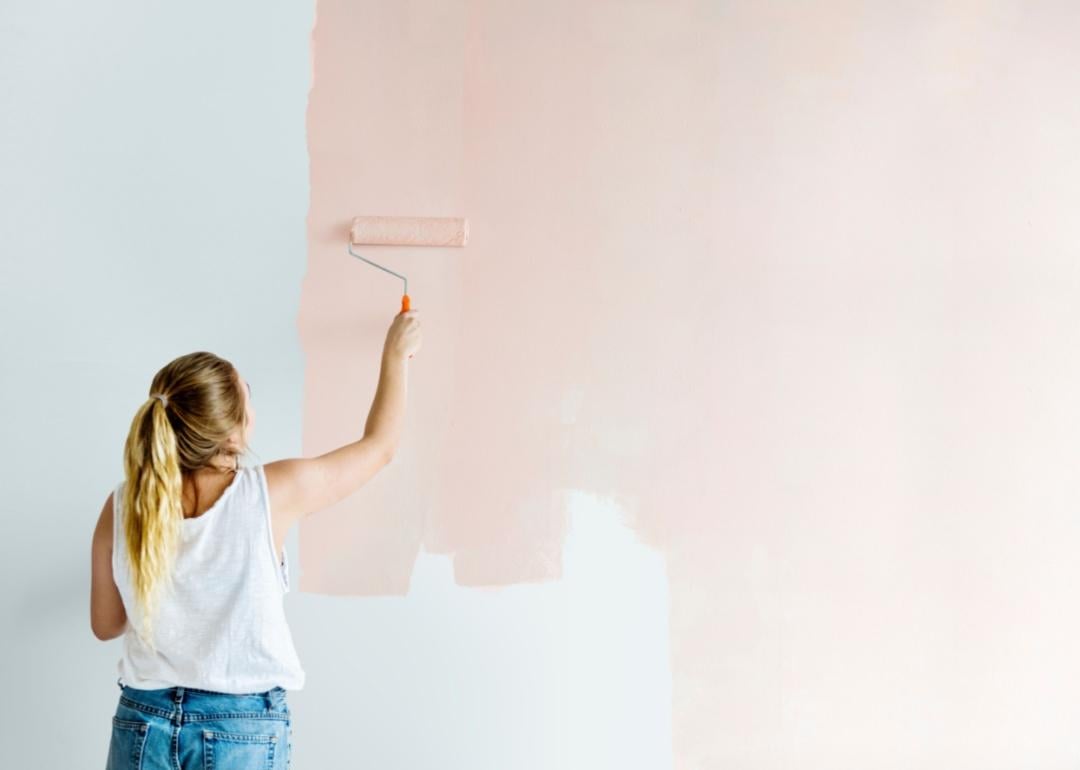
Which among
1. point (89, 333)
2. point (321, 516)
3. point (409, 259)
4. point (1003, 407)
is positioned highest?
point (409, 259)

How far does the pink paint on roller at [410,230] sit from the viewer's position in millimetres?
1669

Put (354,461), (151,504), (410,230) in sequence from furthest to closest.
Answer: (410,230) < (354,461) < (151,504)

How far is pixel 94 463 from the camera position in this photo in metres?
1.71

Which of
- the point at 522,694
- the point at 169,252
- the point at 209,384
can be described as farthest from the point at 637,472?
the point at 169,252

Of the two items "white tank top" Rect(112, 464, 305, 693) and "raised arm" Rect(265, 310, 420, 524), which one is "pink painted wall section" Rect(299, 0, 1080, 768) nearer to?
"raised arm" Rect(265, 310, 420, 524)

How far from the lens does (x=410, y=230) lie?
167cm

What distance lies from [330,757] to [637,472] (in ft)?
2.52

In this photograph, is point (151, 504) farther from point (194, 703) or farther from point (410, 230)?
point (410, 230)

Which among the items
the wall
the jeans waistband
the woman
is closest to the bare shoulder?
the woman

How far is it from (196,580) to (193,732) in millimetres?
203

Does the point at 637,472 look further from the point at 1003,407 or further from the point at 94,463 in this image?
the point at 94,463

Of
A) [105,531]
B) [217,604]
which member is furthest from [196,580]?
[105,531]

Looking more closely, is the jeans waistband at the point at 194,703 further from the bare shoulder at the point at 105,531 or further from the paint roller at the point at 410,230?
the paint roller at the point at 410,230

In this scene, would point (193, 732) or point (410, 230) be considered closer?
point (193, 732)
